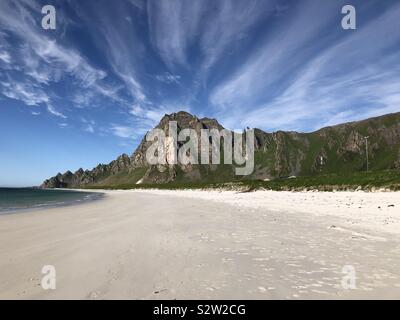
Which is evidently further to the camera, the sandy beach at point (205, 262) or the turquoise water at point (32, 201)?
the turquoise water at point (32, 201)

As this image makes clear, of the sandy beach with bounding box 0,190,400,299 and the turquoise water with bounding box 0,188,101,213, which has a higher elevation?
the sandy beach with bounding box 0,190,400,299

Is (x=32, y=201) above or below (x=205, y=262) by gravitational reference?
below

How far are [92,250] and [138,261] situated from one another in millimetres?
2729

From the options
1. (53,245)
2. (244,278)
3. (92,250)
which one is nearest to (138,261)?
(92,250)

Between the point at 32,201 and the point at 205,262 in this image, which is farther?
the point at 32,201

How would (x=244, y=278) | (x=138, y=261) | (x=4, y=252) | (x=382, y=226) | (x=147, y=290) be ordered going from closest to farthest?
(x=147, y=290)
(x=244, y=278)
(x=138, y=261)
(x=4, y=252)
(x=382, y=226)

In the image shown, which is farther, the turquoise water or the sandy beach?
the turquoise water

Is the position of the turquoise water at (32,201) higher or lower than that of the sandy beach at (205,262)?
lower
